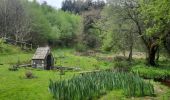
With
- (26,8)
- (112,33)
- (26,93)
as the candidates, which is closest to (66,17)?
(26,8)

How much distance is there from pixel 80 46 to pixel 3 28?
17437 mm

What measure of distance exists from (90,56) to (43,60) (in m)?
24.8

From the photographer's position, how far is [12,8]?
76.4 meters

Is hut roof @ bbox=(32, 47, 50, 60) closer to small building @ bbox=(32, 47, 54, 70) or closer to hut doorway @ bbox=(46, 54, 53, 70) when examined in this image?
small building @ bbox=(32, 47, 54, 70)

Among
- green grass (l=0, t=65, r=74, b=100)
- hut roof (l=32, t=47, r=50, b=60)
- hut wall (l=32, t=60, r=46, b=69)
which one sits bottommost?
green grass (l=0, t=65, r=74, b=100)

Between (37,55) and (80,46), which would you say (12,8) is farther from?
(37,55)

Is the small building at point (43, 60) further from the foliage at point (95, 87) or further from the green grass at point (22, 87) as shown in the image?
the foliage at point (95, 87)

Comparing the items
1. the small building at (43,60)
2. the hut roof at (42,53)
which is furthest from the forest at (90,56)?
the small building at (43,60)

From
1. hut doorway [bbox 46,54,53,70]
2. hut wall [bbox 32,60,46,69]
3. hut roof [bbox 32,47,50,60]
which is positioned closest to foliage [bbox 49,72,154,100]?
hut wall [bbox 32,60,46,69]

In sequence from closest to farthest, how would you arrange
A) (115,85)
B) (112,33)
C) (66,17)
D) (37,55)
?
(115,85) < (37,55) < (112,33) < (66,17)

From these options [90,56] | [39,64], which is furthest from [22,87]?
[90,56]

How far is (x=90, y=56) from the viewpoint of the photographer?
6800 cm

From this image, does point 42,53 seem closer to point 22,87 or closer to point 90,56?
point 22,87

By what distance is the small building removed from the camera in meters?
44.2
